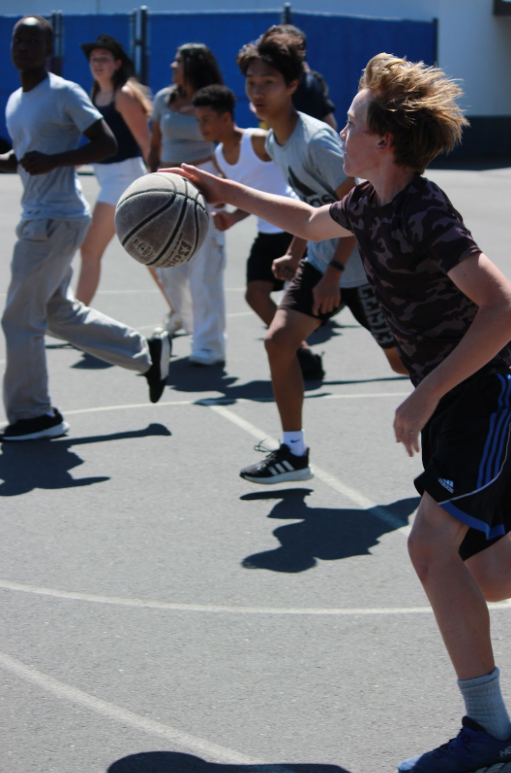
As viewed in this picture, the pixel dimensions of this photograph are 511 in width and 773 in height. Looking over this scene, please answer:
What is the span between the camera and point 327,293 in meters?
5.46

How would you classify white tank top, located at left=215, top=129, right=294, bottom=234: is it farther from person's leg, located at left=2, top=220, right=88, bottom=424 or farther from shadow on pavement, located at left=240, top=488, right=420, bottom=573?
shadow on pavement, located at left=240, top=488, right=420, bottom=573

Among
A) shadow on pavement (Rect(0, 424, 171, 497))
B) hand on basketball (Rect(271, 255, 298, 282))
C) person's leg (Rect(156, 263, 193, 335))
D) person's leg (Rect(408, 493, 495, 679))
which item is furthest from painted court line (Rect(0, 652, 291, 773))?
person's leg (Rect(156, 263, 193, 335))

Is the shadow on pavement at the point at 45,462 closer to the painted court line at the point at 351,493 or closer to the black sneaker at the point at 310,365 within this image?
the painted court line at the point at 351,493

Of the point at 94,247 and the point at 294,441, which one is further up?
the point at 294,441

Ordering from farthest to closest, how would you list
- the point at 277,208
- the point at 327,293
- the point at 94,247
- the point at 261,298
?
the point at 94,247, the point at 261,298, the point at 327,293, the point at 277,208

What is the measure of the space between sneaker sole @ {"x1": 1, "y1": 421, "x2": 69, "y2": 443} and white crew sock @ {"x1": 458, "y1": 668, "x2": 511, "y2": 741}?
13.3 ft

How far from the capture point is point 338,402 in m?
7.53

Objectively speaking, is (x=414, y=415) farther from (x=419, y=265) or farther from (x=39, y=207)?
(x=39, y=207)

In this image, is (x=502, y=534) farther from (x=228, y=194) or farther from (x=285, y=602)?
(x=228, y=194)

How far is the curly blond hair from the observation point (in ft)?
11.0

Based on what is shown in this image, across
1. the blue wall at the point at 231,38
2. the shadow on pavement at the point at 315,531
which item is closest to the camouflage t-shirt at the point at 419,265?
the shadow on pavement at the point at 315,531

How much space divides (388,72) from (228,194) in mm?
1107

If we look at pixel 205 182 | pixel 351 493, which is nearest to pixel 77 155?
pixel 205 182

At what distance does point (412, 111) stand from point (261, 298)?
4.60 meters
